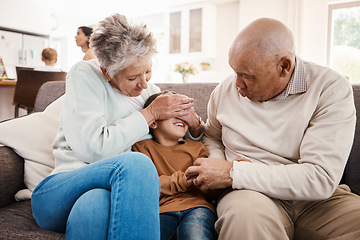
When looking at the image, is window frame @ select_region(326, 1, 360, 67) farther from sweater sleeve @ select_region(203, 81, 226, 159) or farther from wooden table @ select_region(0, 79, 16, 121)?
wooden table @ select_region(0, 79, 16, 121)

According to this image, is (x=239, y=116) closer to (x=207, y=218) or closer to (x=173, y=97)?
(x=173, y=97)

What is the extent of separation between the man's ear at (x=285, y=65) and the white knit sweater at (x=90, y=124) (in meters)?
0.58

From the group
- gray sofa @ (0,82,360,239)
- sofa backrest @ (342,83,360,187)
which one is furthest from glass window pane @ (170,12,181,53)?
sofa backrest @ (342,83,360,187)

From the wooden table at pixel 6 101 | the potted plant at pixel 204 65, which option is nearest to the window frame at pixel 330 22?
the potted plant at pixel 204 65

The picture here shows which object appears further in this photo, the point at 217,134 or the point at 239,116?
the point at 217,134

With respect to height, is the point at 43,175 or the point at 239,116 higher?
the point at 239,116

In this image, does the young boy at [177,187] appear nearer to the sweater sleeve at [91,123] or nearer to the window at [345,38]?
the sweater sleeve at [91,123]

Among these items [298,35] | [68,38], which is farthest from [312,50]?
[68,38]

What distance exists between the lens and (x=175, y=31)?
21.2 ft

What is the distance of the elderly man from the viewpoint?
1.01 m

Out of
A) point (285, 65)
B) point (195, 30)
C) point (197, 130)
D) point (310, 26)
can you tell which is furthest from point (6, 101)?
point (310, 26)

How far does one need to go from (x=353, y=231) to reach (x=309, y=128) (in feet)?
1.20

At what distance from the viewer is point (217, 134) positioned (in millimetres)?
1496

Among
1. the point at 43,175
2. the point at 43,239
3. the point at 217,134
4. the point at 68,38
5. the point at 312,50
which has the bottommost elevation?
the point at 43,239
